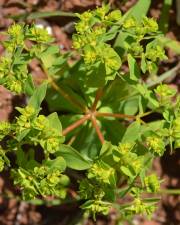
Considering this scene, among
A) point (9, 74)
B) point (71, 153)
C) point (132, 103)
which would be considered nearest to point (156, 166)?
point (132, 103)

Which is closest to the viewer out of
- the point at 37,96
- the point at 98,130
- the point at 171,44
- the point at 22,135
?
the point at 22,135

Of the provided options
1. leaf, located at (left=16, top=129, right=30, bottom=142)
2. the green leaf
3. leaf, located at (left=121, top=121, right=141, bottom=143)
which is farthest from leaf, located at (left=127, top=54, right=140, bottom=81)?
the green leaf

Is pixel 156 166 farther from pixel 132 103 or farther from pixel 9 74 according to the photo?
pixel 9 74

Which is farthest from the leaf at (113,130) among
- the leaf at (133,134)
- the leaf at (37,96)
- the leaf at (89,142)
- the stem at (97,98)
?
the leaf at (37,96)

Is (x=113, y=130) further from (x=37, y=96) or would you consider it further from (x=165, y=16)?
(x=165, y=16)

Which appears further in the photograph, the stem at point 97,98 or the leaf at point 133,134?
the stem at point 97,98

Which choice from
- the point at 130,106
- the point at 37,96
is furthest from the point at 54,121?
the point at 130,106

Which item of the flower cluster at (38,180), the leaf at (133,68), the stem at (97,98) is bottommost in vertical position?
the flower cluster at (38,180)

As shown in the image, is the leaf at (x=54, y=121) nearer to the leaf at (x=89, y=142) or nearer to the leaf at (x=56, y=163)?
the leaf at (x=56, y=163)
